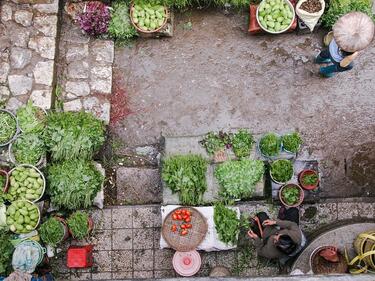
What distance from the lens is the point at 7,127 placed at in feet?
28.0

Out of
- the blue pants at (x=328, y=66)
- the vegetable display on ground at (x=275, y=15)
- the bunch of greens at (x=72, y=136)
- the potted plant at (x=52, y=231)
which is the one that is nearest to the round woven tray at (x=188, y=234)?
the potted plant at (x=52, y=231)

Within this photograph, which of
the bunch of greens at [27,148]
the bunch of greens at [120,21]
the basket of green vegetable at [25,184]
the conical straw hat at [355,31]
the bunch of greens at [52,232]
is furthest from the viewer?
the bunch of greens at [120,21]

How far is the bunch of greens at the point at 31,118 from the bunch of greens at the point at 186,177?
2.06 m

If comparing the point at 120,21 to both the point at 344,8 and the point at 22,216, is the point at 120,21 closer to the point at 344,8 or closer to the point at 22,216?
the point at 22,216

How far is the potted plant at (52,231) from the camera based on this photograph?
8.14 metres

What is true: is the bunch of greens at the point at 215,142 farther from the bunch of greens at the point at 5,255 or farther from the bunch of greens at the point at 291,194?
the bunch of greens at the point at 5,255

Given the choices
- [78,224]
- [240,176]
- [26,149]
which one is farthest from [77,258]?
[240,176]

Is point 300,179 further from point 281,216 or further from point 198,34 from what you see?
point 198,34

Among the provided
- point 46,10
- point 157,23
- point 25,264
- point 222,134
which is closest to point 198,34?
point 157,23

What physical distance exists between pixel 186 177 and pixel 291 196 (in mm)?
1662

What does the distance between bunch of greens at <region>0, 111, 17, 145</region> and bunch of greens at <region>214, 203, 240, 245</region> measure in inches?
134

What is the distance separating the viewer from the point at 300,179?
28.1 feet

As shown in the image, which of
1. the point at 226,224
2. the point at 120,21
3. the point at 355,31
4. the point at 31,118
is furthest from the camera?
the point at 120,21

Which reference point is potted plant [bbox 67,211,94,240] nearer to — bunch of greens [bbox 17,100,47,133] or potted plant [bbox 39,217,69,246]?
potted plant [bbox 39,217,69,246]
